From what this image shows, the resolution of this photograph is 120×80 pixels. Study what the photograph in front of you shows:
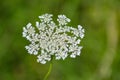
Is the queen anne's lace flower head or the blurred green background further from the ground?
the blurred green background

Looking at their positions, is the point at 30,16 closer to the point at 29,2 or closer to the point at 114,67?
the point at 29,2

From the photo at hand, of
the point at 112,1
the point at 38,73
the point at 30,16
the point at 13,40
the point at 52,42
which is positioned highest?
the point at 112,1

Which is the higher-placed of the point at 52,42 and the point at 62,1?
the point at 62,1

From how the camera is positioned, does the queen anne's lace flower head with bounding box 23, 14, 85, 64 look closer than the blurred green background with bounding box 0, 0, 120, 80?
Yes

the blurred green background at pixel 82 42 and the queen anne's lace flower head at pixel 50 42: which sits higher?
the blurred green background at pixel 82 42

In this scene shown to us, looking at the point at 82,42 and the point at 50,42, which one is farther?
the point at 82,42

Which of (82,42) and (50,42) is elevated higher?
(82,42)

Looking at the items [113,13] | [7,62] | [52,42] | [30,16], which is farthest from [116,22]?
[52,42]

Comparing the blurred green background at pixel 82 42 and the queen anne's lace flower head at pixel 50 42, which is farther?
the blurred green background at pixel 82 42
